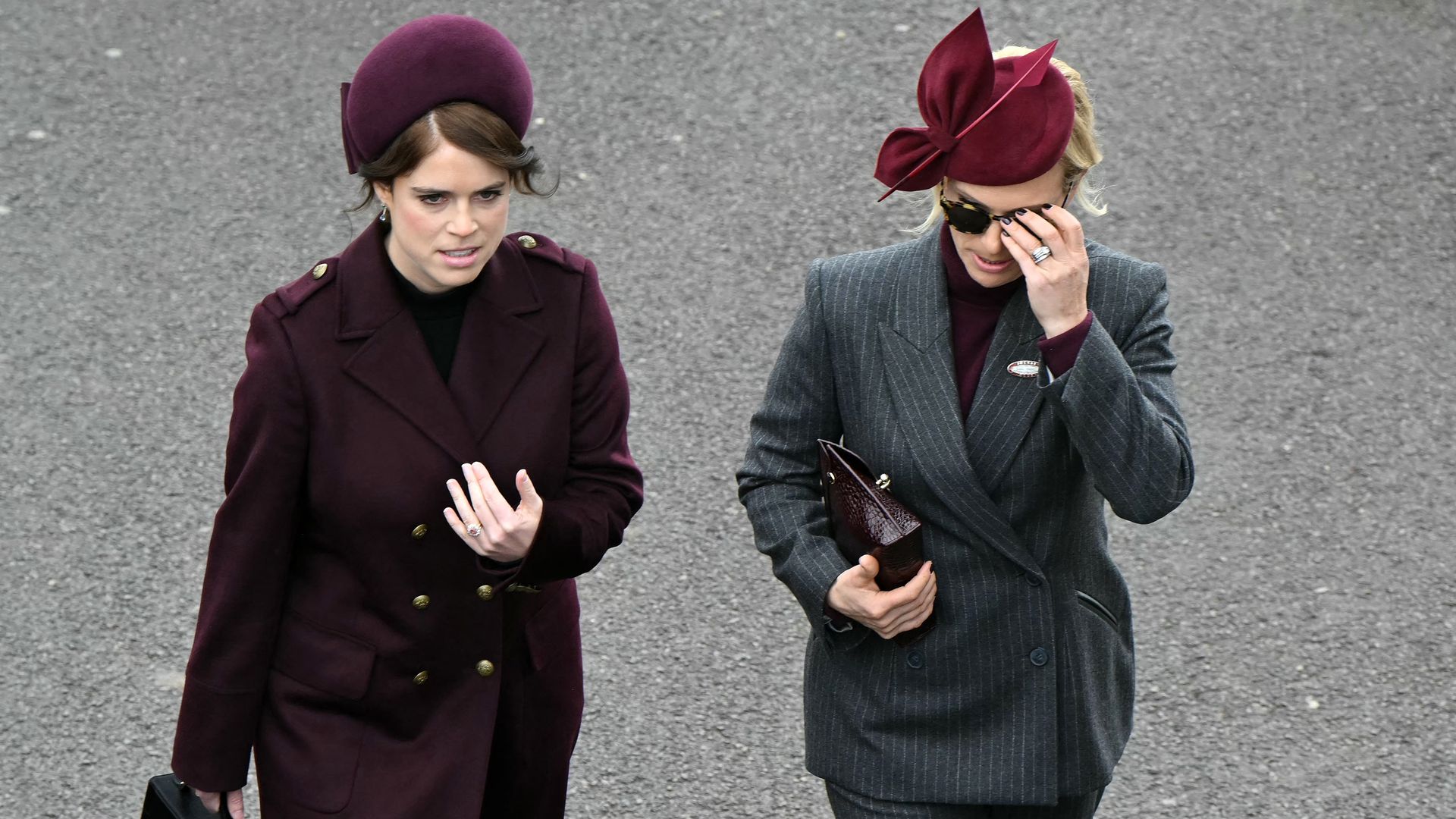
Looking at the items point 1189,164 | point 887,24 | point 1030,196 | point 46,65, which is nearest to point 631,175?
point 887,24

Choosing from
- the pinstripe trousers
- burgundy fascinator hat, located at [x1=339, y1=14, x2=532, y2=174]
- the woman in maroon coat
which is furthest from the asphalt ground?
burgundy fascinator hat, located at [x1=339, y1=14, x2=532, y2=174]

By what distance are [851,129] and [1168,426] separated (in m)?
4.65

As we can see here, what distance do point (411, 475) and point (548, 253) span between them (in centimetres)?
48

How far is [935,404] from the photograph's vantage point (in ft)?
9.36

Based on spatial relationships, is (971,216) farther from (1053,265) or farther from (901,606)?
(901,606)

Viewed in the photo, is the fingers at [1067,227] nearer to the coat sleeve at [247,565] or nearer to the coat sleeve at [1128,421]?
the coat sleeve at [1128,421]

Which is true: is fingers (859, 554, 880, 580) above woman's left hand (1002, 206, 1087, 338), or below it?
below

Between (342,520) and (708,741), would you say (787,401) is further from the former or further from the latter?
(708,741)

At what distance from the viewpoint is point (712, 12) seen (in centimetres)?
800

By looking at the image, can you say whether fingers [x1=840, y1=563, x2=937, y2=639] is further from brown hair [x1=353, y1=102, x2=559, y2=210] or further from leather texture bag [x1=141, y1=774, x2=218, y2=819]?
leather texture bag [x1=141, y1=774, x2=218, y2=819]

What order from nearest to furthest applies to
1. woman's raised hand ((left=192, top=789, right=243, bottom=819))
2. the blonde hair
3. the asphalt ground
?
1. the blonde hair
2. woman's raised hand ((left=192, top=789, right=243, bottom=819))
3. the asphalt ground

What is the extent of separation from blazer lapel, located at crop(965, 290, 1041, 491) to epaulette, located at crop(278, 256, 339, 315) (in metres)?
1.10

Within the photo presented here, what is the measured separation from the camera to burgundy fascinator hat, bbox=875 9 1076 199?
8.66 feet

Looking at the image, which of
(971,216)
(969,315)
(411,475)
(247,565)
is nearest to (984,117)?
(971,216)
